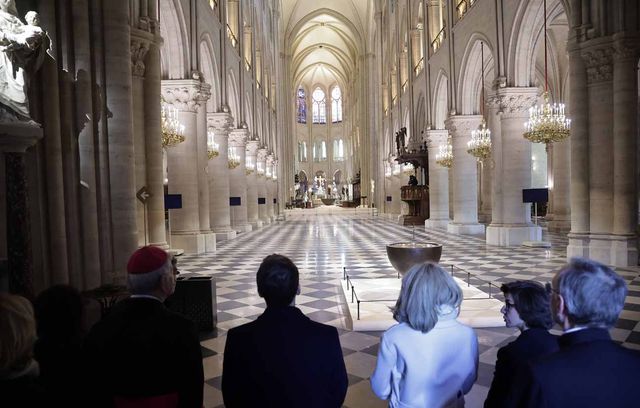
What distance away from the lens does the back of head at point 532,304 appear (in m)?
2.29

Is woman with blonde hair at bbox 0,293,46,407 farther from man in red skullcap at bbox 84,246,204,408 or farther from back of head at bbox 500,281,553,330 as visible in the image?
back of head at bbox 500,281,553,330

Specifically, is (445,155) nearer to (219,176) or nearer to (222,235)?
(219,176)

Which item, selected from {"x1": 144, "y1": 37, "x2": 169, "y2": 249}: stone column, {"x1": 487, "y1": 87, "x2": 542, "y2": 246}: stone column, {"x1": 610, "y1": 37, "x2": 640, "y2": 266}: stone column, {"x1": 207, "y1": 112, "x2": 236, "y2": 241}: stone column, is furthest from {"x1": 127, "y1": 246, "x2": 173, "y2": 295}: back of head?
{"x1": 207, "y1": 112, "x2": 236, "y2": 241}: stone column

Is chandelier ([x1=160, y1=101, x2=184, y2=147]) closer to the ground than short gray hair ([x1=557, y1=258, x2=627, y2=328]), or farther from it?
farther from it

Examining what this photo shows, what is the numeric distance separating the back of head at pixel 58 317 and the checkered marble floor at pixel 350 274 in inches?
73.6

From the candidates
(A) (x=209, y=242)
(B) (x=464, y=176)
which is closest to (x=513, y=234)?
(B) (x=464, y=176)

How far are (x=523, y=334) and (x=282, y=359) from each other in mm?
1154

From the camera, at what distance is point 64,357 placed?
6.61 ft

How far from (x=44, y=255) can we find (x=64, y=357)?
3.47 m

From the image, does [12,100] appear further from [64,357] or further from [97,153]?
[64,357]

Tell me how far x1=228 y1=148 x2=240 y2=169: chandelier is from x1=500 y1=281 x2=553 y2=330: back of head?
17.2 meters

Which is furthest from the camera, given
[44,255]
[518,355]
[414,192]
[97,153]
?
[414,192]

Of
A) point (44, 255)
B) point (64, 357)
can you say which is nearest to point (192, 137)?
A: point (44, 255)

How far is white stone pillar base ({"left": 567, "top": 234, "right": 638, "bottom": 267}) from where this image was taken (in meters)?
9.20
